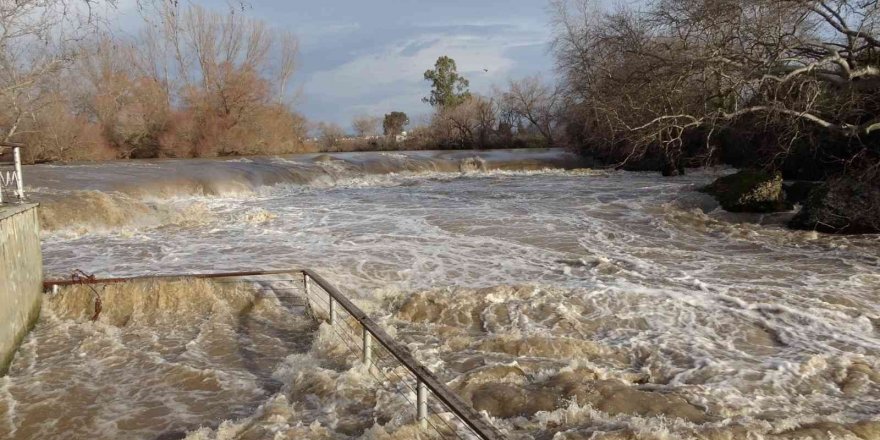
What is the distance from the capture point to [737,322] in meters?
6.92

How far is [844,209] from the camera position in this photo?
1256cm

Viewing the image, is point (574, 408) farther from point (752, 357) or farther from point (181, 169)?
point (181, 169)

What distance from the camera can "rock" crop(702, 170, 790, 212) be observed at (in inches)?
597

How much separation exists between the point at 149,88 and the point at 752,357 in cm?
4076

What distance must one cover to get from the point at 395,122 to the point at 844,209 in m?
50.0

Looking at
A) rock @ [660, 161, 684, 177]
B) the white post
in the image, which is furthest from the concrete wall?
rock @ [660, 161, 684, 177]

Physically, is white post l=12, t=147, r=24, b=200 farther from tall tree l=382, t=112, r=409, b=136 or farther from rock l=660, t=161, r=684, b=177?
tall tree l=382, t=112, r=409, b=136

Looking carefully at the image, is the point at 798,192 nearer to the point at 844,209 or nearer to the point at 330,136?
the point at 844,209

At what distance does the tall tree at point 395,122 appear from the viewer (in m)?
56.3

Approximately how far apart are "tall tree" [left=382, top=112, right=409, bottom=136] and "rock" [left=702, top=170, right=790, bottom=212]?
134 ft

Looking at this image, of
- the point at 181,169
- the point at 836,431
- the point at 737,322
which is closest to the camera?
the point at 836,431

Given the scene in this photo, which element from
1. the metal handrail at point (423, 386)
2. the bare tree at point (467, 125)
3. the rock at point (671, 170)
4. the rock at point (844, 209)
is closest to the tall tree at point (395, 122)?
the bare tree at point (467, 125)

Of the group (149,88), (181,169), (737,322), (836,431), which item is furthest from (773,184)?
(149,88)

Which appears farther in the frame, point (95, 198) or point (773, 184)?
point (773, 184)
